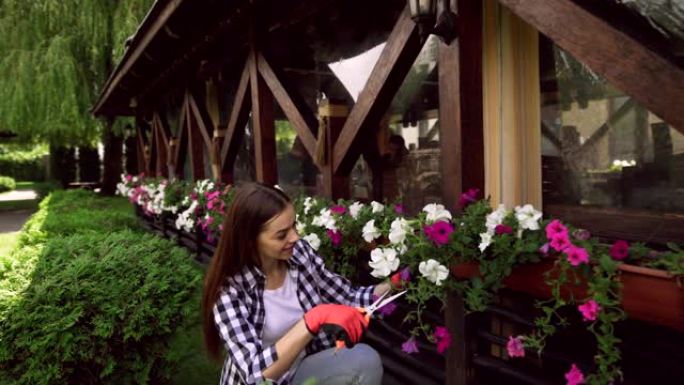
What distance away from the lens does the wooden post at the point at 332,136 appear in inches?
135

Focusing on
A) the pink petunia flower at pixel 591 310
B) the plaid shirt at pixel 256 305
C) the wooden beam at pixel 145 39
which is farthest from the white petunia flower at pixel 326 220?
the wooden beam at pixel 145 39

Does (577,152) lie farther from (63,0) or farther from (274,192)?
(63,0)

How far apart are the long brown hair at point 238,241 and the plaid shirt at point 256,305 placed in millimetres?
41

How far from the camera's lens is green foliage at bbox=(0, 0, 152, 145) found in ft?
37.8

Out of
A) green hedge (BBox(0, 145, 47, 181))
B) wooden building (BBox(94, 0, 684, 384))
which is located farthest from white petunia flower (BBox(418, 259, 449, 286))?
green hedge (BBox(0, 145, 47, 181))

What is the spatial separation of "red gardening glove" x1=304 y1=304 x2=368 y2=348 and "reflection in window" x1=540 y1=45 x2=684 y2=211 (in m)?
1.36

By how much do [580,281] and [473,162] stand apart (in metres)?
0.76

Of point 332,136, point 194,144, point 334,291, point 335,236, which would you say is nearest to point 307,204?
point 332,136

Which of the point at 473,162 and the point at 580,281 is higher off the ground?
the point at 473,162

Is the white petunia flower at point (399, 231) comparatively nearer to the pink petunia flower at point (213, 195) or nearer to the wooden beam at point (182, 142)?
the pink petunia flower at point (213, 195)

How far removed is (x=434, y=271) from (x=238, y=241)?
761 millimetres

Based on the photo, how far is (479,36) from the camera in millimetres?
2303

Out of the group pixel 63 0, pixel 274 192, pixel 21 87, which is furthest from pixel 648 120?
pixel 63 0

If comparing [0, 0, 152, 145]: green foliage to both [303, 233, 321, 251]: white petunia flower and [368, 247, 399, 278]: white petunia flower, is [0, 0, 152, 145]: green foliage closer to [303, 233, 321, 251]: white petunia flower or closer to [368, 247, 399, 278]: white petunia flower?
[303, 233, 321, 251]: white petunia flower
